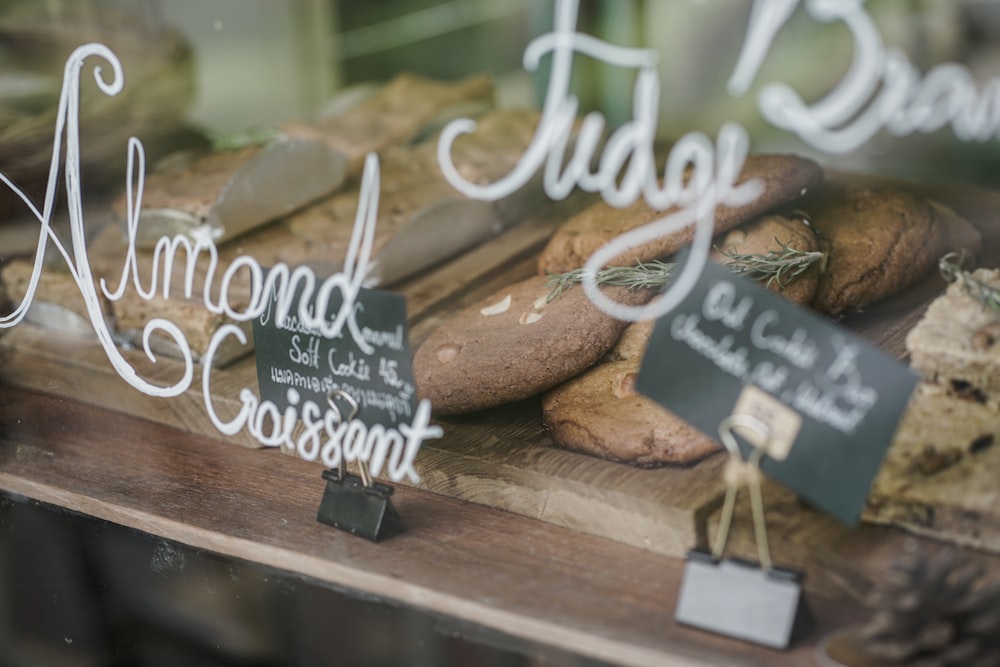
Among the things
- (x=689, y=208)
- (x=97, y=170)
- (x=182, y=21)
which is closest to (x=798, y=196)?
(x=689, y=208)

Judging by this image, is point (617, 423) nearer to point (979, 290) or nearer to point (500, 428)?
point (500, 428)

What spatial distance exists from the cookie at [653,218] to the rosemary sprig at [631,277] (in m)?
0.03

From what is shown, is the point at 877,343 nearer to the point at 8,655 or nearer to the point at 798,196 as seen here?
the point at 798,196

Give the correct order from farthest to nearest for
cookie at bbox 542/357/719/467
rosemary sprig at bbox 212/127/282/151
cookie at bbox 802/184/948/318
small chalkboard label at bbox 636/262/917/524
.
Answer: rosemary sprig at bbox 212/127/282/151 → cookie at bbox 802/184/948/318 → cookie at bbox 542/357/719/467 → small chalkboard label at bbox 636/262/917/524

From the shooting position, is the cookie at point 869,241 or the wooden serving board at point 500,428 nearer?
the wooden serving board at point 500,428

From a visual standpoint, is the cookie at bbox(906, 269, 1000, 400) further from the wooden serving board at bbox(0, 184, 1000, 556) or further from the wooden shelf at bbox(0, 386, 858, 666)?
the wooden shelf at bbox(0, 386, 858, 666)

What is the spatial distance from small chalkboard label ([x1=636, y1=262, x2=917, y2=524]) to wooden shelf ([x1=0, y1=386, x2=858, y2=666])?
23 cm

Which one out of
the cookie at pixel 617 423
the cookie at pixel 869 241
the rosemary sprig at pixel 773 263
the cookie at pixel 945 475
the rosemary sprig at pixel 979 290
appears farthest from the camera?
the cookie at pixel 869 241

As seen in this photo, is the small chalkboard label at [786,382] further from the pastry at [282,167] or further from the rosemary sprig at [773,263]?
the pastry at [282,167]

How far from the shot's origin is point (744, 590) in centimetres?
146

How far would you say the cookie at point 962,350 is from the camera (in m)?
1.56

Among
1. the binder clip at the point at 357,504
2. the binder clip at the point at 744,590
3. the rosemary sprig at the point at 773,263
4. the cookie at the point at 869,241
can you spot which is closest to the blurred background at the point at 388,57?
the cookie at the point at 869,241

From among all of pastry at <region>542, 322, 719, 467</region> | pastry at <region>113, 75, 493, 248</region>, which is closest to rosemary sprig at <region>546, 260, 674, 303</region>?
pastry at <region>542, 322, 719, 467</region>

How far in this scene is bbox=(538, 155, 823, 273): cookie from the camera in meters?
1.83
